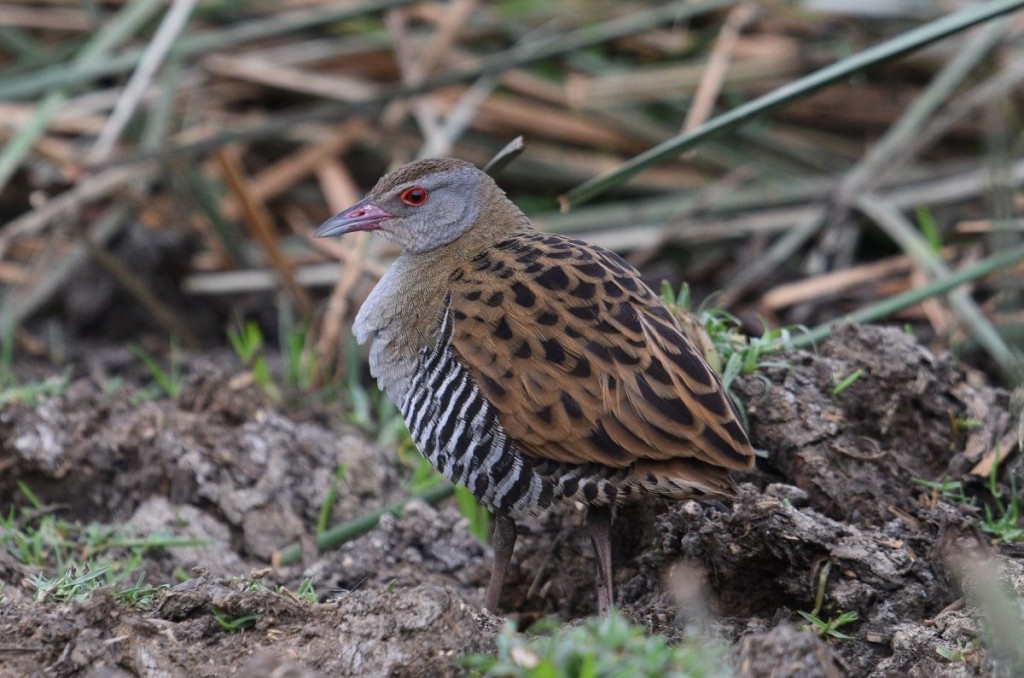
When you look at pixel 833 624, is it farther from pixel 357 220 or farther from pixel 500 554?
pixel 357 220

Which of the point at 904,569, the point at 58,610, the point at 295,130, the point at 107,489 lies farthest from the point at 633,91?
the point at 58,610

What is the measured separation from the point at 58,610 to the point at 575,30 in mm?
4967

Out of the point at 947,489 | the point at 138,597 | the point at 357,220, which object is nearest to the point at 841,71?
the point at 947,489

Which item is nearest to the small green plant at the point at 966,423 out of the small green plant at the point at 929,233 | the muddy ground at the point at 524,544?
the muddy ground at the point at 524,544

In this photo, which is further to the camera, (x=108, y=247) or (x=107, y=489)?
(x=108, y=247)

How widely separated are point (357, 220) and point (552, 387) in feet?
4.01

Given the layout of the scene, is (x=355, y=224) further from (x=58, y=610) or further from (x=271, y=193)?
(x=271, y=193)

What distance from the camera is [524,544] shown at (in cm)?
409

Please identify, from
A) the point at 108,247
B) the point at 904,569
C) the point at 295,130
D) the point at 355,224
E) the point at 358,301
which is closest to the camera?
the point at 904,569

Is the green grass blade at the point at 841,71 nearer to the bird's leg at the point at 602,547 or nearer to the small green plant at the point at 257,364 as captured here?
the bird's leg at the point at 602,547

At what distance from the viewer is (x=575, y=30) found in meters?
7.21

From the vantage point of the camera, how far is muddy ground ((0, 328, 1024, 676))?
9.66 feet

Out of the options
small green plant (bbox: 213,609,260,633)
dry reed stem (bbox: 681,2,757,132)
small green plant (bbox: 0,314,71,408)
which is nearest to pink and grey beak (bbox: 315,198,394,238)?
small green plant (bbox: 0,314,71,408)

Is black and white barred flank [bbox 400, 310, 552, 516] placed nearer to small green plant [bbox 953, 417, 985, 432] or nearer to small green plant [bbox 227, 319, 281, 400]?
small green plant [bbox 953, 417, 985, 432]
